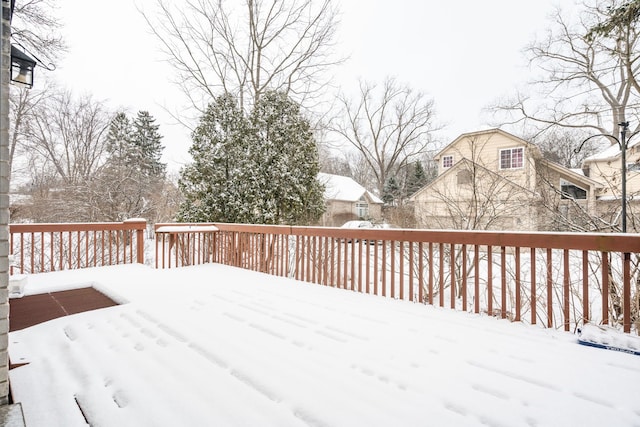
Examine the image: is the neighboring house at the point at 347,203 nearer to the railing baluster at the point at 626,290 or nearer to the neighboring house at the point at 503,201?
the neighboring house at the point at 503,201

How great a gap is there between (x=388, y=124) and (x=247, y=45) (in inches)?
551

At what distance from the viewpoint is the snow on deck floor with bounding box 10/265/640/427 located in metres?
1.43

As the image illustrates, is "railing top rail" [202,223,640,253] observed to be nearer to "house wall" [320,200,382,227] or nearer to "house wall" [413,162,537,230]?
"house wall" [413,162,537,230]

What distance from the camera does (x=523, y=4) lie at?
13.0 meters

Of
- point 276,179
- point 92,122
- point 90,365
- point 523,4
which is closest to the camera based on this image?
point 90,365

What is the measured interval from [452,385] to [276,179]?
8.07m

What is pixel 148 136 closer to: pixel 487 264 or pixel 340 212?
pixel 340 212

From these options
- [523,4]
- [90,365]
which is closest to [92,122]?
[90,365]

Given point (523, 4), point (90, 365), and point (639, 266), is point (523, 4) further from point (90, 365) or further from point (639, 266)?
point (90, 365)

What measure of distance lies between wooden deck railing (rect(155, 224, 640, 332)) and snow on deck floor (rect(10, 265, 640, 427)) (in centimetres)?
42

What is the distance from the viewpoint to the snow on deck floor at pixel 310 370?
143 centimetres

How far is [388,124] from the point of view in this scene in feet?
78.6

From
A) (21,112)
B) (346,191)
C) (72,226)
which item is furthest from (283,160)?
(346,191)

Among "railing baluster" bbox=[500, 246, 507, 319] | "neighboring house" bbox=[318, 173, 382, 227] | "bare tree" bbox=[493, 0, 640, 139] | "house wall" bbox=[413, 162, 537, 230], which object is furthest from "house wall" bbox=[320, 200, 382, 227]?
"railing baluster" bbox=[500, 246, 507, 319]
